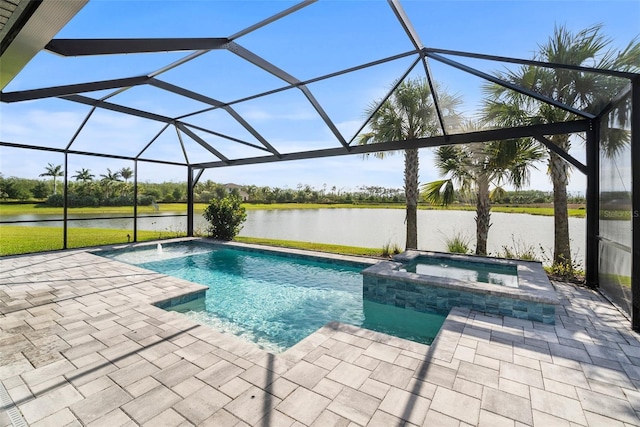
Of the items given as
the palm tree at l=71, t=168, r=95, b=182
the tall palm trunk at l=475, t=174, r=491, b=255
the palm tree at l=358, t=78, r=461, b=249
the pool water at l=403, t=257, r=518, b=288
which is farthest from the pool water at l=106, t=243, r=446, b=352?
the palm tree at l=71, t=168, r=95, b=182

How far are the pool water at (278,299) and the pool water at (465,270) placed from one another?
1.18 metres

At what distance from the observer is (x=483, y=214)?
328 inches

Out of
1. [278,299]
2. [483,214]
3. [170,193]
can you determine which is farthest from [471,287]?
[170,193]

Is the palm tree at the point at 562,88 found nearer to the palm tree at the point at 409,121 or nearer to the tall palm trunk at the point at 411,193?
the palm tree at the point at 409,121

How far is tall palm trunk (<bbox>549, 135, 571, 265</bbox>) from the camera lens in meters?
6.77

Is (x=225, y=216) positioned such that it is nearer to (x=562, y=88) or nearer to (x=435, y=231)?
(x=435, y=231)

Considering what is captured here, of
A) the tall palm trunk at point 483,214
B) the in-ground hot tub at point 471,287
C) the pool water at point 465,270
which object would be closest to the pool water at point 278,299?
the in-ground hot tub at point 471,287

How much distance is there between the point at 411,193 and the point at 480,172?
221cm

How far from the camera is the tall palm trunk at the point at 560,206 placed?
677cm

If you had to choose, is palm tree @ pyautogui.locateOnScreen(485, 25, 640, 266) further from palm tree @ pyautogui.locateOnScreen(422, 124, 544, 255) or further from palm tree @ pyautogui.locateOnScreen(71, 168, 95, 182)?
palm tree @ pyautogui.locateOnScreen(71, 168, 95, 182)

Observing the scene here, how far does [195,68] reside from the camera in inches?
212

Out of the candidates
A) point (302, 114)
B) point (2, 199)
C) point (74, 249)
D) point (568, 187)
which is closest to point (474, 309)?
point (568, 187)

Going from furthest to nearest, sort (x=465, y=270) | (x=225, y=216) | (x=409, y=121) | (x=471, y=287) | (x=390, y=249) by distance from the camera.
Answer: (x=225, y=216)
(x=390, y=249)
(x=409, y=121)
(x=465, y=270)
(x=471, y=287)

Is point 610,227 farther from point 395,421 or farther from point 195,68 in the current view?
point 195,68
